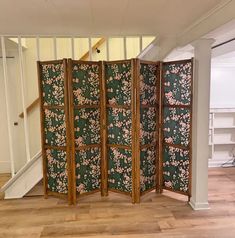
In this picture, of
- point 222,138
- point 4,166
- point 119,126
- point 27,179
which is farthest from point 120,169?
point 222,138

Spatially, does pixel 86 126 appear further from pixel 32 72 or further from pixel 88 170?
pixel 32 72

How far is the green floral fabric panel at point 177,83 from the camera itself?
295 cm

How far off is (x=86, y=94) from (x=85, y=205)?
1410 millimetres

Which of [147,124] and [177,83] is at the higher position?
[177,83]

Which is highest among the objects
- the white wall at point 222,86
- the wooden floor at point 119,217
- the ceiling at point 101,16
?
the ceiling at point 101,16

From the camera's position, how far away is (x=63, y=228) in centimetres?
259

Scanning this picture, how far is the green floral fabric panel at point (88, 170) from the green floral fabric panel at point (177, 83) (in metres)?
1.18

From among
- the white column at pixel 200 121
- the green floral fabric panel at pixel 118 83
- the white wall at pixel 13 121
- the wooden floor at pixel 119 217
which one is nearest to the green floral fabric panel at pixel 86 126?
the green floral fabric panel at pixel 118 83

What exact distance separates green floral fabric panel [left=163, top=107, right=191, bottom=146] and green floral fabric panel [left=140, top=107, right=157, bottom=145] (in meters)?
0.15

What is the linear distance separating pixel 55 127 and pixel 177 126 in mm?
1561

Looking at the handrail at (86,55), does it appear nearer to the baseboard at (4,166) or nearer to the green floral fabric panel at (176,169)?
the baseboard at (4,166)

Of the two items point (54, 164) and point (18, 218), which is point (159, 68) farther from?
point (18, 218)

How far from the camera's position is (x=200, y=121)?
2.83 m

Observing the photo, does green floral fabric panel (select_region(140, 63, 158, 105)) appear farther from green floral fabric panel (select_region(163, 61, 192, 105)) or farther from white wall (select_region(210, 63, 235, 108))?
white wall (select_region(210, 63, 235, 108))
